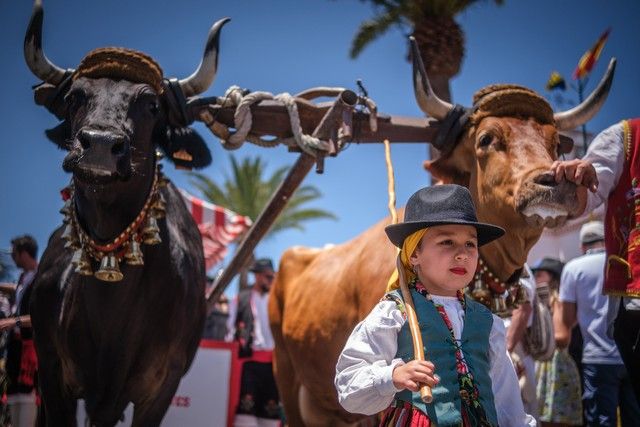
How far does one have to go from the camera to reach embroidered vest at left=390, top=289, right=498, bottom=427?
7.91 ft

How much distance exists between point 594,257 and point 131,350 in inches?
151

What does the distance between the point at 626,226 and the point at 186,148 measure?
283cm

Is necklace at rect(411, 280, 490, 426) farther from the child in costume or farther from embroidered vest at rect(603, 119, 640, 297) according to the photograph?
embroidered vest at rect(603, 119, 640, 297)

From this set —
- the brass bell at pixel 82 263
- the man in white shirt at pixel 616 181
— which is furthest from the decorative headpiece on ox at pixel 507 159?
the brass bell at pixel 82 263

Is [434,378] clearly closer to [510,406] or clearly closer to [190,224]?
[510,406]

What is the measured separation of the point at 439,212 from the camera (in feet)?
8.67

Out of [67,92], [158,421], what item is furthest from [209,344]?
[67,92]

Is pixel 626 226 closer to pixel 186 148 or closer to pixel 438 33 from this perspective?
pixel 186 148

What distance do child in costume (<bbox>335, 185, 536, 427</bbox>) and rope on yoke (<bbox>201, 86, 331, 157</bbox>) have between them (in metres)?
1.66

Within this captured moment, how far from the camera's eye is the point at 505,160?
393cm

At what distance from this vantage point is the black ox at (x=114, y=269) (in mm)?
3859

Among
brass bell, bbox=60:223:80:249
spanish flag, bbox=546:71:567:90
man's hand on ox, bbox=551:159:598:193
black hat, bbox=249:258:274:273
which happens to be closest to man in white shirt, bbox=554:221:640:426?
man's hand on ox, bbox=551:159:598:193

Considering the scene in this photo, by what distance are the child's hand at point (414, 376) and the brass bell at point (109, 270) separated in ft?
6.91

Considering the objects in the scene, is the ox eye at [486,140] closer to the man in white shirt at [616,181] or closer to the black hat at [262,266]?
the man in white shirt at [616,181]
